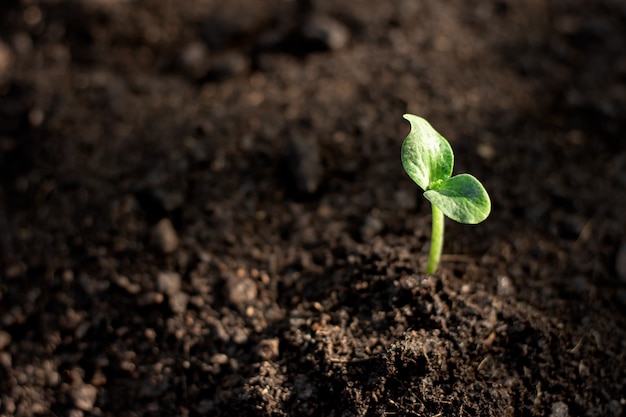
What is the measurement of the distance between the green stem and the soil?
0.09 feet

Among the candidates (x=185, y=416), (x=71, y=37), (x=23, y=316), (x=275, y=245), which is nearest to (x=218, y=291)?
(x=275, y=245)

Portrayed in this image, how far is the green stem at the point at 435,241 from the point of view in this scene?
1.34 metres

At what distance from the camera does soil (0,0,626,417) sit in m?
1.41

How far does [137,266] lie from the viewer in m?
1.67

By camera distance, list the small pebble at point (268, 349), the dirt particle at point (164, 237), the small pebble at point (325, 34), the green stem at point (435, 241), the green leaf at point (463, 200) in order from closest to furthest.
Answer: the green leaf at point (463, 200), the green stem at point (435, 241), the small pebble at point (268, 349), the dirt particle at point (164, 237), the small pebble at point (325, 34)

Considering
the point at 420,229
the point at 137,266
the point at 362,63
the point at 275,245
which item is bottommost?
the point at 137,266

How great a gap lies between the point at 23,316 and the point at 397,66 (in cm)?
120

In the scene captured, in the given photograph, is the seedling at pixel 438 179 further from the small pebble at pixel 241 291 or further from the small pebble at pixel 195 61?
the small pebble at pixel 195 61

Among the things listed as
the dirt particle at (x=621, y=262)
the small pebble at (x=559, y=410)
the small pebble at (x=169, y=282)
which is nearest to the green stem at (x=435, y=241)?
the small pebble at (x=559, y=410)

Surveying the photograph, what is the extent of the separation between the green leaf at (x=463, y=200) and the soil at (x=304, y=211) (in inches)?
10.3

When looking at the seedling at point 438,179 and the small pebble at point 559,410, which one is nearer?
the seedling at point 438,179

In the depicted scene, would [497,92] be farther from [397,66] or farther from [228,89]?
[228,89]

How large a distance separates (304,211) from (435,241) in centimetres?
42

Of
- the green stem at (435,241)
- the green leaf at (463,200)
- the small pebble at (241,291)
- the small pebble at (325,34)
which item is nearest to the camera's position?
the green leaf at (463,200)
